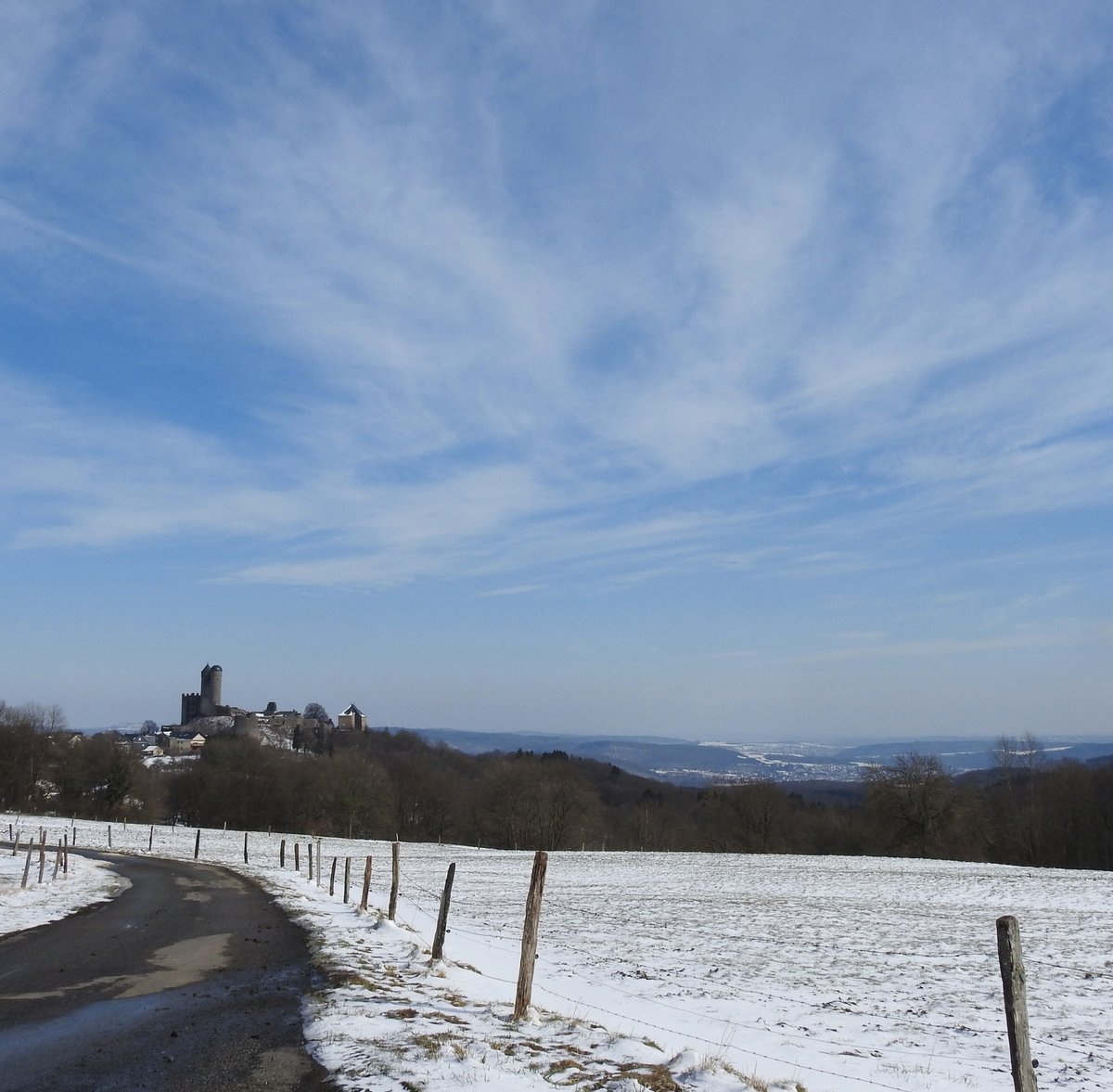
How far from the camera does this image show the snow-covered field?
8.52 meters

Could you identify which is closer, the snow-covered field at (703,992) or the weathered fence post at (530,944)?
the snow-covered field at (703,992)

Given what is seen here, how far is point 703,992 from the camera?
45.1 feet

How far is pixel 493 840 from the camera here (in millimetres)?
96188

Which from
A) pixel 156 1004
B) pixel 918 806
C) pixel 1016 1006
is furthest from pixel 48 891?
pixel 918 806

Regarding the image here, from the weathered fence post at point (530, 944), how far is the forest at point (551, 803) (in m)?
70.9

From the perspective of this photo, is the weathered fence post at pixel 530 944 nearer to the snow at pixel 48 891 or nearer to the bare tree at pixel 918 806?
the snow at pixel 48 891

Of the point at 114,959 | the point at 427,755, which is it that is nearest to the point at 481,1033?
the point at 114,959

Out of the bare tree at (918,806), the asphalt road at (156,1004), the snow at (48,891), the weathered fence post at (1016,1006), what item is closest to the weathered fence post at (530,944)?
the asphalt road at (156,1004)

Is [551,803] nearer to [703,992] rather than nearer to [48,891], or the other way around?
[48,891]

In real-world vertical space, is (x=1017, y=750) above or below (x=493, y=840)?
above

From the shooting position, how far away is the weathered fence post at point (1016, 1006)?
6949mm

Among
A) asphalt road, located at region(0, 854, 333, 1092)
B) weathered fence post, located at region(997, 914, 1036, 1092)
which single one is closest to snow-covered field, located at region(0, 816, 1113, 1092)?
asphalt road, located at region(0, 854, 333, 1092)

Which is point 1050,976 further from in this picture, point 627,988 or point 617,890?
point 617,890

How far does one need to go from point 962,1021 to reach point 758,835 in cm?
8686
